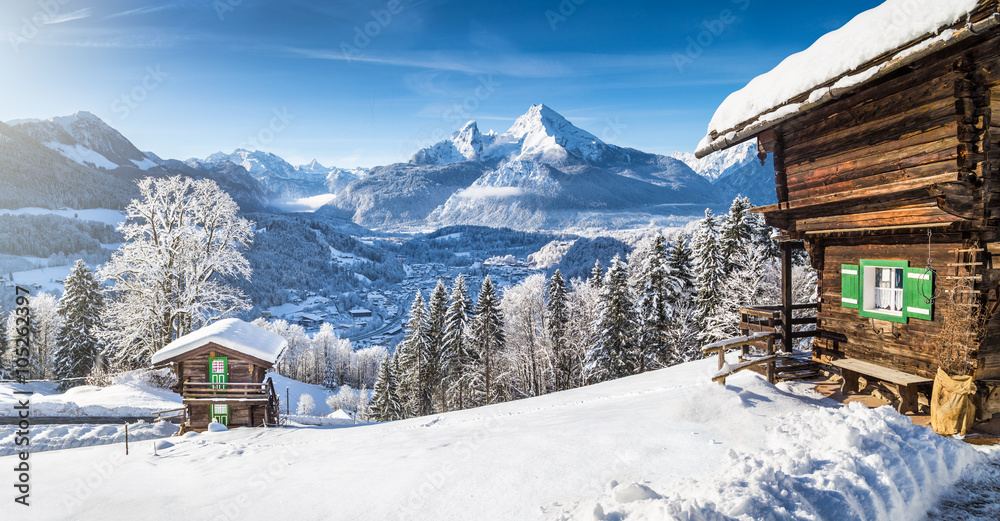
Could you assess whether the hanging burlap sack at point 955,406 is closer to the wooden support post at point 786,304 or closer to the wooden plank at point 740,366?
the wooden plank at point 740,366

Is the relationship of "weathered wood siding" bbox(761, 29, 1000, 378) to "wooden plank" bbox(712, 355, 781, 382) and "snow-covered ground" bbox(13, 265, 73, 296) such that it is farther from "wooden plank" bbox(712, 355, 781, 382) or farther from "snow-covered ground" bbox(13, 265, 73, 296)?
"snow-covered ground" bbox(13, 265, 73, 296)

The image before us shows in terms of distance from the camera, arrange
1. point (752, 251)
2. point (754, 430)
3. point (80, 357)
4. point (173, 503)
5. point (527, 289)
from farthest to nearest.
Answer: point (527, 289)
point (80, 357)
point (752, 251)
point (754, 430)
point (173, 503)

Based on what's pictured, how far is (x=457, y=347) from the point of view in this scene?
1458 inches

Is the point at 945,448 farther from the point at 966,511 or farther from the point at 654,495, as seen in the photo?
the point at 654,495

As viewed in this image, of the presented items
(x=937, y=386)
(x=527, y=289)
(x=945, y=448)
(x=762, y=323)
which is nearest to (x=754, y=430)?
(x=945, y=448)

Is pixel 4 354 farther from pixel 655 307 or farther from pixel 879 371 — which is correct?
pixel 879 371

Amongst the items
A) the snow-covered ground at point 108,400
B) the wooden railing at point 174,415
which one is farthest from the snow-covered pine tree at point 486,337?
the wooden railing at point 174,415

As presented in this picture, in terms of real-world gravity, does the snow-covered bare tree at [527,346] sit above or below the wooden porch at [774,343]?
below

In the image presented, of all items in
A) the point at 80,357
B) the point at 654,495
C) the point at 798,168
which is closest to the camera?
the point at 654,495

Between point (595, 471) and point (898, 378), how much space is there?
6533mm

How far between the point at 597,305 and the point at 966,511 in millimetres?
25773

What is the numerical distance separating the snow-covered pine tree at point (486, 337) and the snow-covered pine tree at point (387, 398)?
10.1 metres

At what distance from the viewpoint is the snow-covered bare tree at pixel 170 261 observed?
2320cm

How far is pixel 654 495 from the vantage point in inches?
200
